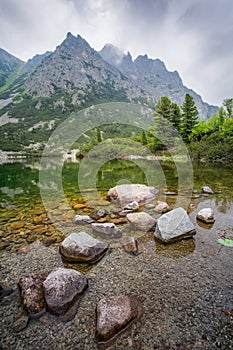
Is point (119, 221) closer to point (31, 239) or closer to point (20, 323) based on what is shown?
point (31, 239)

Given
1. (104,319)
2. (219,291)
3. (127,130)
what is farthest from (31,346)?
(127,130)

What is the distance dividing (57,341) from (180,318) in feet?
5.63

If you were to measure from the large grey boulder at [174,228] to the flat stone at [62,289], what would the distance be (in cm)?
231

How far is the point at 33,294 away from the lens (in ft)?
9.50

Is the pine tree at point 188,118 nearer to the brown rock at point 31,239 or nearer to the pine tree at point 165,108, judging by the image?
the pine tree at point 165,108

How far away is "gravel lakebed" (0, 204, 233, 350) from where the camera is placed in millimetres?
2330

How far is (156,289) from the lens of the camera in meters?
3.18

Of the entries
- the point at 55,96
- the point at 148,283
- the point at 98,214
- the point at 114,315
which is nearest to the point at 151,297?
the point at 148,283

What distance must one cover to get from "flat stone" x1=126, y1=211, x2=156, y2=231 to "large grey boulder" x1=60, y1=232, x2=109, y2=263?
1.58 m

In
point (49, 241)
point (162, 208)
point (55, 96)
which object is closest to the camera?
point (49, 241)

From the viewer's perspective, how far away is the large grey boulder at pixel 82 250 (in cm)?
403

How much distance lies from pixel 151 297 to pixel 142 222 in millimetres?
Result: 2678

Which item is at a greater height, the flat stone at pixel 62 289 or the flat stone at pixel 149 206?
the flat stone at pixel 149 206

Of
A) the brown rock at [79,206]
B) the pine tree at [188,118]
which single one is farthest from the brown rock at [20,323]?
the pine tree at [188,118]
